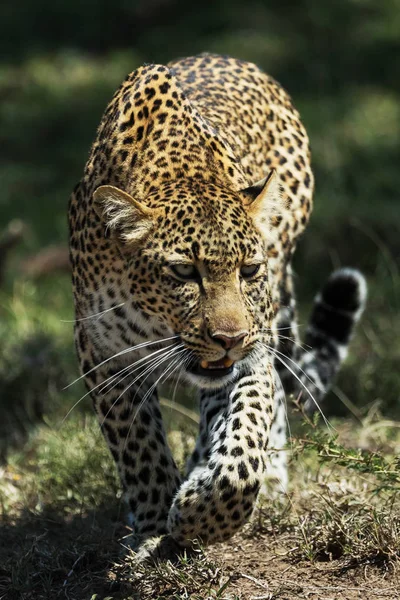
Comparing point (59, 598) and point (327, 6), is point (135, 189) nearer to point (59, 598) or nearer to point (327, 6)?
point (59, 598)

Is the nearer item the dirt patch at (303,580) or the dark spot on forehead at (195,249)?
the dirt patch at (303,580)

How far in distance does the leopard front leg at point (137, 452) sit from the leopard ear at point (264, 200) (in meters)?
0.98

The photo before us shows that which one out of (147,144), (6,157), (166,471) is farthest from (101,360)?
(6,157)

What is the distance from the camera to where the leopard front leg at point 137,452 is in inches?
221

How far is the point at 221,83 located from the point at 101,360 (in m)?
1.88

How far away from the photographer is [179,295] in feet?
16.3

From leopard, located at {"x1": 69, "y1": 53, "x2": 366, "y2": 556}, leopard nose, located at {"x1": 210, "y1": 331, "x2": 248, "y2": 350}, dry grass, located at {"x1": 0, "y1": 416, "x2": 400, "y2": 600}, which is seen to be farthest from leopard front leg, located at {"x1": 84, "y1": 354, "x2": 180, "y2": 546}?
leopard nose, located at {"x1": 210, "y1": 331, "x2": 248, "y2": 350}

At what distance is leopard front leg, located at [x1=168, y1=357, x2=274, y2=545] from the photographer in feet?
15.9

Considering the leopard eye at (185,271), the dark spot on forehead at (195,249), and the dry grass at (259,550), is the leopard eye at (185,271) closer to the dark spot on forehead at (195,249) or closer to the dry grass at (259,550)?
the dark spot on forehead at (195,249)

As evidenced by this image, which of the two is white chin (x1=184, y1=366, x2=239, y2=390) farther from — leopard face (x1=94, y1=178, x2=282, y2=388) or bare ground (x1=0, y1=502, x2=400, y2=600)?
bare ground (x1=0, y1=502, x2=400, y2=600)

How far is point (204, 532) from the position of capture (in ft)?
16.0

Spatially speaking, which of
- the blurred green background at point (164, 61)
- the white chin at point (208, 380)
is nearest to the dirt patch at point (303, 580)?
the white chin at point (208, 380)

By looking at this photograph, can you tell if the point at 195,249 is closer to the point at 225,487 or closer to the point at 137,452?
the point at 225,487

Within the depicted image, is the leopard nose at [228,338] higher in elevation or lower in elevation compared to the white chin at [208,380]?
higher
